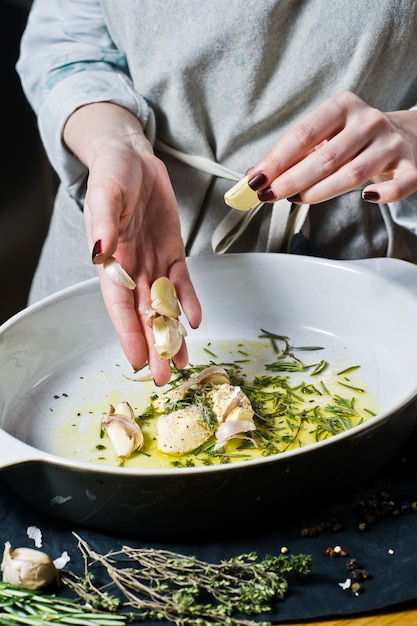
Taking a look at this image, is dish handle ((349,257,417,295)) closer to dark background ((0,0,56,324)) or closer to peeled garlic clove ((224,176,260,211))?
peeled garlic clove ((224,176,260,211))

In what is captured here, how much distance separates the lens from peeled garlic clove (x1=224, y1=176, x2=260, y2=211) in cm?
93

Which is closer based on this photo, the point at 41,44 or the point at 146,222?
the point at 146,222

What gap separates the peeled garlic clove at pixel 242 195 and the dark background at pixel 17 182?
1337 millimetres

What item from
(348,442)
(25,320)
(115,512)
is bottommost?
(25,320)

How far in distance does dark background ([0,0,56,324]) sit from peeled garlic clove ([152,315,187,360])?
4.35 ft

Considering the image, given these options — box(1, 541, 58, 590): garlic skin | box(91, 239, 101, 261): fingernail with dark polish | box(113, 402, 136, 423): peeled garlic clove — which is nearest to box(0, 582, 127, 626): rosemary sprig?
box(1, 541, 58, 590): garlic skin

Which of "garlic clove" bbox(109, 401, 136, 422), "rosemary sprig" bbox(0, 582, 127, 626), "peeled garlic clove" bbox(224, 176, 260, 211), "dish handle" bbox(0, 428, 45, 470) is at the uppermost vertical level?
"peeled garlic clove" bbox(224, 176, 260, 211)

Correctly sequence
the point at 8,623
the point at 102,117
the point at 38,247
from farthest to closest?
the point at 38,247
the point at 102,117
the point at 8,623

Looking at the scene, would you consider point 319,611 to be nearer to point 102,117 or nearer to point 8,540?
point 8,540

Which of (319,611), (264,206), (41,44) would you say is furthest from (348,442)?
(41,44)

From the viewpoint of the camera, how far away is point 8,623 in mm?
661

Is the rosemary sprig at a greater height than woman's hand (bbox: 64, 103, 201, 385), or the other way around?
woman's hand (bbox: 64, 103, 201, 385)

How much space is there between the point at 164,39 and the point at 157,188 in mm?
257

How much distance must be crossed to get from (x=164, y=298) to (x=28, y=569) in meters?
0.40
